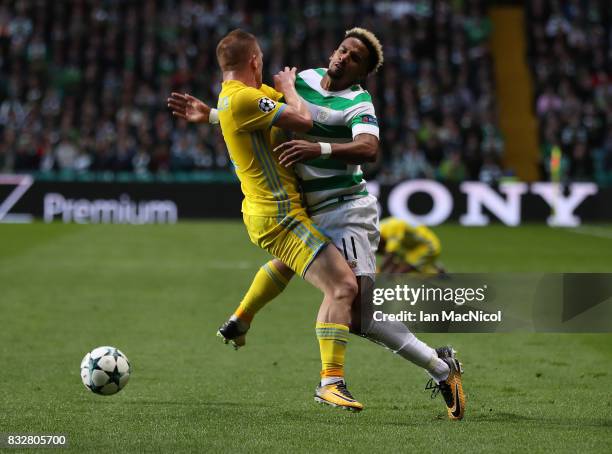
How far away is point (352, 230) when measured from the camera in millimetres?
6441

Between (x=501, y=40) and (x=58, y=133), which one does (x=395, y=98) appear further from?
(x=58, y=133)

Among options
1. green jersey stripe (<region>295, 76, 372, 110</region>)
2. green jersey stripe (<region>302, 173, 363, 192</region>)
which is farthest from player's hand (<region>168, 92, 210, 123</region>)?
green jersey stripe (<region>302, 173, 363, 192</region>)

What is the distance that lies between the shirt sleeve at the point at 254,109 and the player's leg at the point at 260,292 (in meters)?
0.94

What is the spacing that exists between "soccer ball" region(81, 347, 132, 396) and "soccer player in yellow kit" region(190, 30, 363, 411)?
106cm

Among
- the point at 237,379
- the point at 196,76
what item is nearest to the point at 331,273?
the point at 237,379

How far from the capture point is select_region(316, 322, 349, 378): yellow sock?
20.3ft

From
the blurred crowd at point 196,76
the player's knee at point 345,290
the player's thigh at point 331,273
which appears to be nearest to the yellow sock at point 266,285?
the player's thigh at point 331,273

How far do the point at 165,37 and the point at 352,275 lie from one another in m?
22.7

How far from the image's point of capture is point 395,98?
2606 centimetres

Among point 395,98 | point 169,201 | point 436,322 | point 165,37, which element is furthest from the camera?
point 165,37

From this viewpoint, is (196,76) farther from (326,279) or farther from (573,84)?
(326,279)

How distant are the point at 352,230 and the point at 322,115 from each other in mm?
666

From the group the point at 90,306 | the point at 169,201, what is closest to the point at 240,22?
the point at 169,201

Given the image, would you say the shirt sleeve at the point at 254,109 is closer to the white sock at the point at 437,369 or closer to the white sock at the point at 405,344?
the white sock at the point at 405,344
